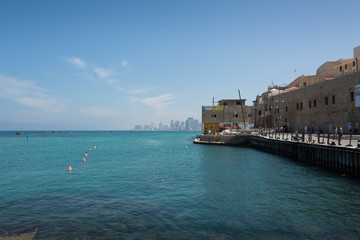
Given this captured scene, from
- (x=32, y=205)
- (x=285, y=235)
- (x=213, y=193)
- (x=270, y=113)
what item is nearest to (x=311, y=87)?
(x=270, y=113)

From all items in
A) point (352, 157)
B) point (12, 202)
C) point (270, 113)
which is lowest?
point (12, 202)

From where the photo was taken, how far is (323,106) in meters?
44.7

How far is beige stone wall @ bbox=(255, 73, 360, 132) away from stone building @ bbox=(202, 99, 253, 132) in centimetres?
1476

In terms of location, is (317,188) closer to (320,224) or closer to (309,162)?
(320,224)

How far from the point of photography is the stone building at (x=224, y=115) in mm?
77188

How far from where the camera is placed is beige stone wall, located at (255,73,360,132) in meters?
37.9

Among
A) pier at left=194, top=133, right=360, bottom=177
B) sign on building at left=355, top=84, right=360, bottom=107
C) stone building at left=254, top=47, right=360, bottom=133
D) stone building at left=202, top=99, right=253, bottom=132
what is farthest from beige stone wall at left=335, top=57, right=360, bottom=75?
pier at left=194, top=133, right=360, bottom=177

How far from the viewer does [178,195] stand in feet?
49.5

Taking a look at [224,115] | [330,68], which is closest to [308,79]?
[330,68]

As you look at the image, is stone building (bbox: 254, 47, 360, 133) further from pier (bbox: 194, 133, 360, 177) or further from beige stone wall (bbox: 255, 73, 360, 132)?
pier (bbox: 194, 133, 360, 177)

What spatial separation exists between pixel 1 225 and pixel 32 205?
9.58 feet

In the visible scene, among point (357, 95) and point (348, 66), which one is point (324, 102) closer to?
point (357, 95)

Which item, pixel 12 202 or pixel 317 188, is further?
pixel 317 188

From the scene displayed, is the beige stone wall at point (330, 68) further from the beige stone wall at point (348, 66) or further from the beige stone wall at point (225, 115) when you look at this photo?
the beige stone wall at point (225, 115)
